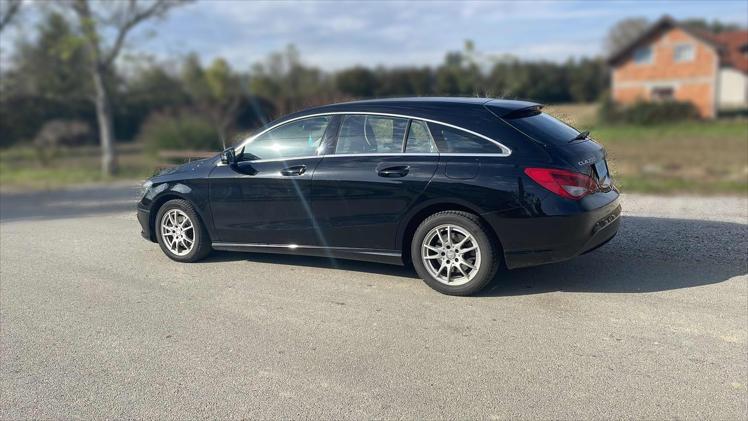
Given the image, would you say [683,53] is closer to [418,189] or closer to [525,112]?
[525,112]

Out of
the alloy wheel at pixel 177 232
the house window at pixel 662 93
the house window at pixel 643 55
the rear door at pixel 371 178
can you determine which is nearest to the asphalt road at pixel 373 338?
the alloy wheel at pixel 177 232

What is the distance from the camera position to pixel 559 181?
5047mm

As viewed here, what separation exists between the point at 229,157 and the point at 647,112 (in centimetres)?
4472

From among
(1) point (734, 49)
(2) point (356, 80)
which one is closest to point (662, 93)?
(1) point (734, 49)

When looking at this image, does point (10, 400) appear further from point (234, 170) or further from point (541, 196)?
point (541, 196)

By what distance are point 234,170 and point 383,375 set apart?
3114mm

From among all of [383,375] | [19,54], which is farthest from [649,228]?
[19,54]

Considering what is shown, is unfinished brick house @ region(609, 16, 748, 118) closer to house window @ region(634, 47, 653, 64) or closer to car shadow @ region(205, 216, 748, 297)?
house window @ region(634, 47, 653, 64)

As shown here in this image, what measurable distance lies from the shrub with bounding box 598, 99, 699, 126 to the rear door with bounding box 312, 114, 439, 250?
44.2 m

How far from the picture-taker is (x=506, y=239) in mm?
5176

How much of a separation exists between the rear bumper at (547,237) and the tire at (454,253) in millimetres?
159

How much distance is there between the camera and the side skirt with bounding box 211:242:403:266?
5.68 m

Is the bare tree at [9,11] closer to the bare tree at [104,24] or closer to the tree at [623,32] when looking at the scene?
the bare tree at [104,24]

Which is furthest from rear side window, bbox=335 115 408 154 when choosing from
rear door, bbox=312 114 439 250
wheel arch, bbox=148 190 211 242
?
wheel arch, bbox=148 190 211 242
